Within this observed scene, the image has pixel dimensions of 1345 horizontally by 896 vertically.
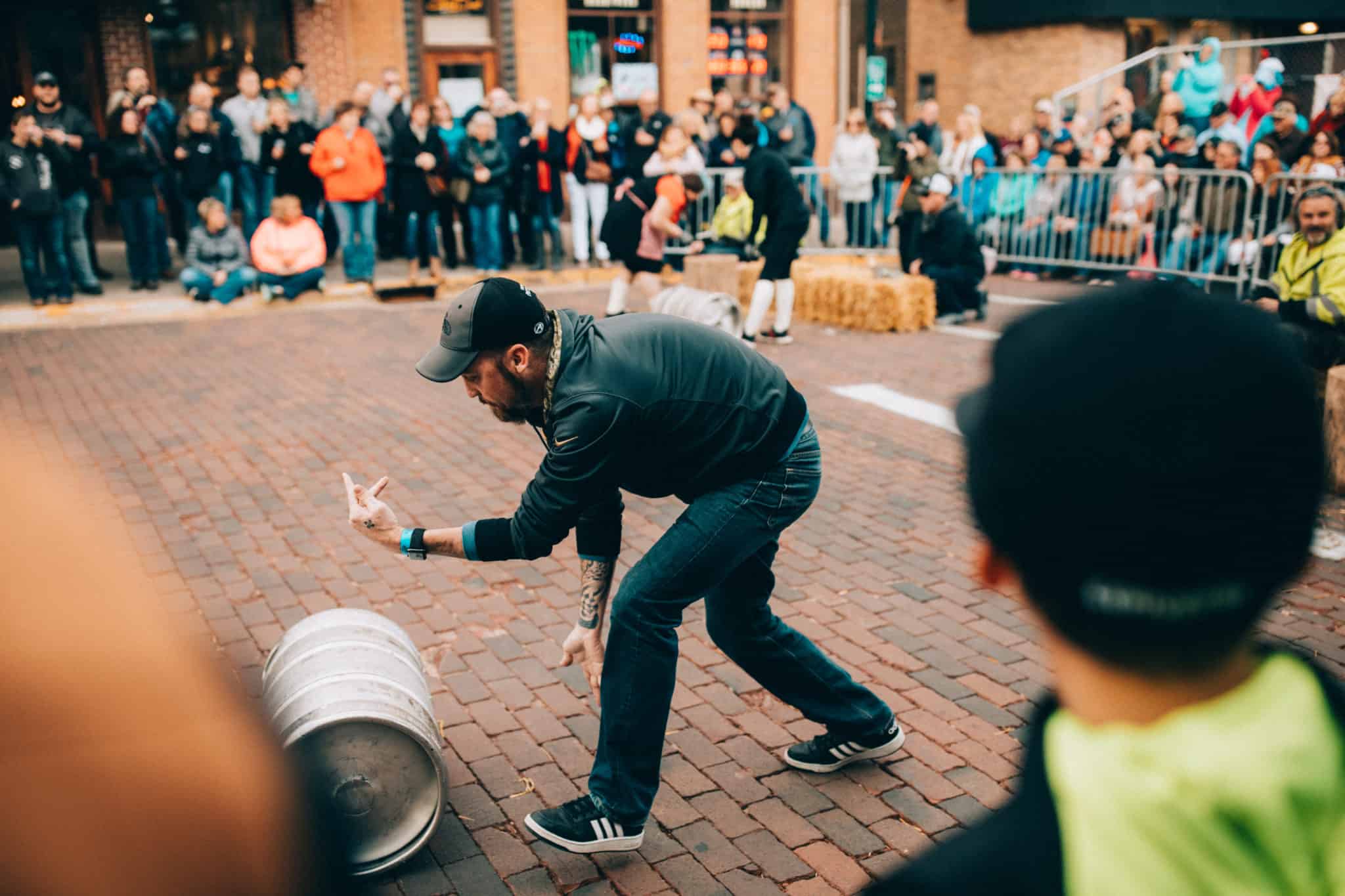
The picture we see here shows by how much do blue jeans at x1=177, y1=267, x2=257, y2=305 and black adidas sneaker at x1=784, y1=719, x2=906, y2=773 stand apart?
1103 centimetres

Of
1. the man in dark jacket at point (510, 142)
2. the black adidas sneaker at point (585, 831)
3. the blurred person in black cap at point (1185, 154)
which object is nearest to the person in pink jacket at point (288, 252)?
the man in dark jacket at point (510, 142)

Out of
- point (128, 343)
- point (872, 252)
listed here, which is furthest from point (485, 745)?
point (872, 252)

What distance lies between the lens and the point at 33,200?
12.4 metres

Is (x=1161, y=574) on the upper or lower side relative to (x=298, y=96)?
lower

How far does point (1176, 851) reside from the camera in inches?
44.8

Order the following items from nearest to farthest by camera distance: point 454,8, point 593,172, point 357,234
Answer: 1. point 357,234
2. point 593,172
3. point 454,8

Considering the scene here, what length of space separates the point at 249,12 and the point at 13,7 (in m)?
3.08

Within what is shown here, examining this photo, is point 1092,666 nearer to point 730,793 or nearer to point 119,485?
point 730,793

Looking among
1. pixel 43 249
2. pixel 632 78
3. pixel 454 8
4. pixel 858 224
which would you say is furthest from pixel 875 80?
pixel 43 249

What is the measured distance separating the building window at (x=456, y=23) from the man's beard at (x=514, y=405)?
1669 cm

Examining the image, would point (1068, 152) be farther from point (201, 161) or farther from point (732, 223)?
Answer: point (201, 161)

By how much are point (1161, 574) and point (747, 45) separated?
2099cm

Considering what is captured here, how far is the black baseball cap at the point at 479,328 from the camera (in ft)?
10.5

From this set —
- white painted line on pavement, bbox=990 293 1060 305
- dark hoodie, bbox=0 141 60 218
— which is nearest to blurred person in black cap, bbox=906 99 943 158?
white painted line on pavement, bbox=990 293 1060 305
